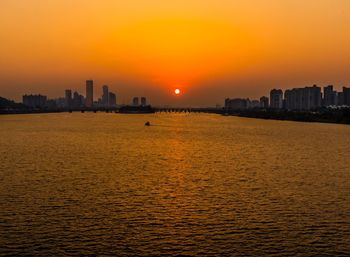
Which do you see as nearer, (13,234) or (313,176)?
(13,234)

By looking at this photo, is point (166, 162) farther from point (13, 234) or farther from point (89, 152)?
point (13, 234)

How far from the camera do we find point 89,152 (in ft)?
247

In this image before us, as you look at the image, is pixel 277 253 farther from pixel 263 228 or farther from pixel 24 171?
pixel 24 171

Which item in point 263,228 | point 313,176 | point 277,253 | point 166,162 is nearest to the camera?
point 277,253

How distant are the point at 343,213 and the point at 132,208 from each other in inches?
622

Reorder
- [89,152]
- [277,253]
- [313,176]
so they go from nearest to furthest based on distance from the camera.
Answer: [277,253] → [313,176] → [89,152]

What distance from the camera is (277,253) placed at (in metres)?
23.8

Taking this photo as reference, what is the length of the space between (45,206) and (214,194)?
14.4 metres

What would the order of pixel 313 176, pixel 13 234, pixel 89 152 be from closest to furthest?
pixel 13 234
pixel 313 176
pixel 89 152

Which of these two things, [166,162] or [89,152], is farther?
[89,152]

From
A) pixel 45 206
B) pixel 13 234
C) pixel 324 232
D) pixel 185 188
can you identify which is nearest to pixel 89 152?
pixel 185 188

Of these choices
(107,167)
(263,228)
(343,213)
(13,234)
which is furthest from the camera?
(107,167)

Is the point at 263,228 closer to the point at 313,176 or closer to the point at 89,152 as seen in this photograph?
the point at 313,176

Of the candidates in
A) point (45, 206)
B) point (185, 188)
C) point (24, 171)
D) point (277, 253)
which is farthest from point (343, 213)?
point (24, 171)
